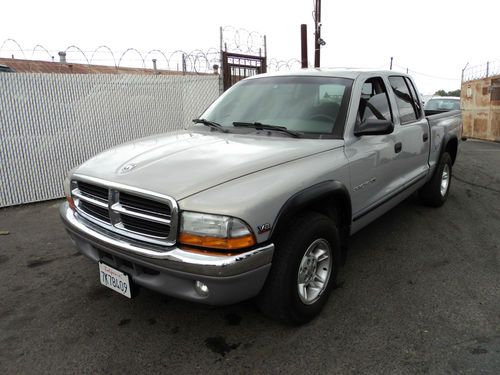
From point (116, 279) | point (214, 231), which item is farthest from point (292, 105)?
point (116, 279)

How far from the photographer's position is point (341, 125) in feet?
10.2

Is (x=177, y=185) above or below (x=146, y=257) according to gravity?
above

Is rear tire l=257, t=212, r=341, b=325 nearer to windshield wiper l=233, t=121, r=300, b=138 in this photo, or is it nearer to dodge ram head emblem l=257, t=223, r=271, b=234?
dodge ram head emblem l=257, t=223, r=271, b=234

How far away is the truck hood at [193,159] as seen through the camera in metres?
2.32

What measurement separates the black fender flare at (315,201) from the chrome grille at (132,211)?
0.61 m

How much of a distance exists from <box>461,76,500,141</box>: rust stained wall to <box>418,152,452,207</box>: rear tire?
8.22 meters

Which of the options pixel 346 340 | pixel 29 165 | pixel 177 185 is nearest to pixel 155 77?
pixel 29 165

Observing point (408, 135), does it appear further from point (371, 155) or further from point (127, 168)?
point (127, 168)

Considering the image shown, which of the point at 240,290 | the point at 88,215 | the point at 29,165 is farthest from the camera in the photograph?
the point at 29,165

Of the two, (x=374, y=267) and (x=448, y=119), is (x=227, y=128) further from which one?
(x=448, y=119)

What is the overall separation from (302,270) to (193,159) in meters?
1.02

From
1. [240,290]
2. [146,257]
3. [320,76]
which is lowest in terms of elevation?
[240,290]

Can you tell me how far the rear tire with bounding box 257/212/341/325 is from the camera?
243 cm

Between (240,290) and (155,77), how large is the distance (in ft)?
18.2
